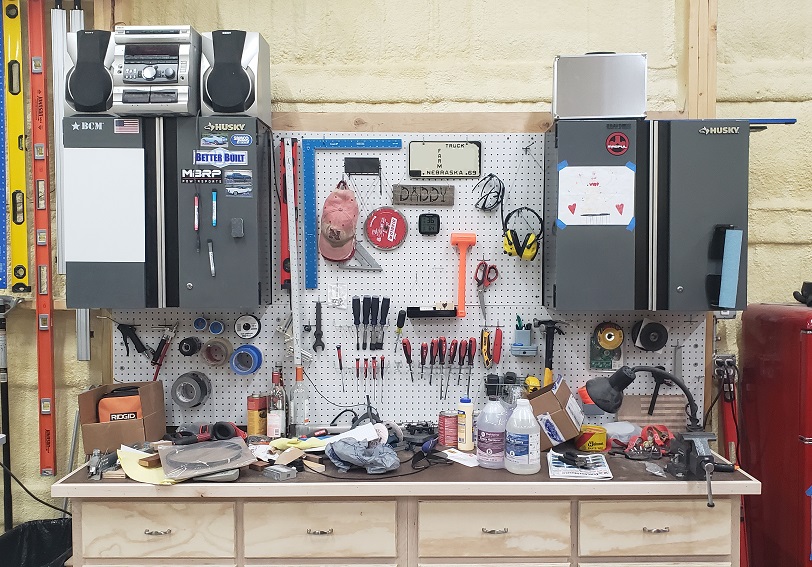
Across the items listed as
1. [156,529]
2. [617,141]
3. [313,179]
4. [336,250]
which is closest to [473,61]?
[617,141]

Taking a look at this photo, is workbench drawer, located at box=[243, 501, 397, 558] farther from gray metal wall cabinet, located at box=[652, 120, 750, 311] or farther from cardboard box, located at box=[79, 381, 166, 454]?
gray metal wall cabinet, located at box=[652, 120, 750, 311]

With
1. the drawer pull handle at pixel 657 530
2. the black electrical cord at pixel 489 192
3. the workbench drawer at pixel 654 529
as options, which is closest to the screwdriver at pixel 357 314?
the black electrical cord at pixel 489 192

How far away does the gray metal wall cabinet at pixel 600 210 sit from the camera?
201cm

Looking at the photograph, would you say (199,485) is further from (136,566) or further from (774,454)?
(774,454)

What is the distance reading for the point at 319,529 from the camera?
175 cm

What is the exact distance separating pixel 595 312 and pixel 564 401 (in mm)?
406

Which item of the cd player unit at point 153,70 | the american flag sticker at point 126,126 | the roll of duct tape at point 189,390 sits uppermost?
the cd player unit at point 153,70

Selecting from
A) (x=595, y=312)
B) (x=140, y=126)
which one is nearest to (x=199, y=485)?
(x=140, y=126)

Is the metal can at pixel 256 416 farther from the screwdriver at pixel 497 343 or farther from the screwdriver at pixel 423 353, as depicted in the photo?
the screwdriver at pixel 497 343

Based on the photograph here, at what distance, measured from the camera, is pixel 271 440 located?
212 cm

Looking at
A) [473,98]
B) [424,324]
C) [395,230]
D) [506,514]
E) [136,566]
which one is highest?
[473,98]

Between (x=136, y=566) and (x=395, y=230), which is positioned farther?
(x=395, y=230)

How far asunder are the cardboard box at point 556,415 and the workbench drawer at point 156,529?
3.38ft

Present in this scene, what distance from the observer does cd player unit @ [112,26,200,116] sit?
1941 millimetres
